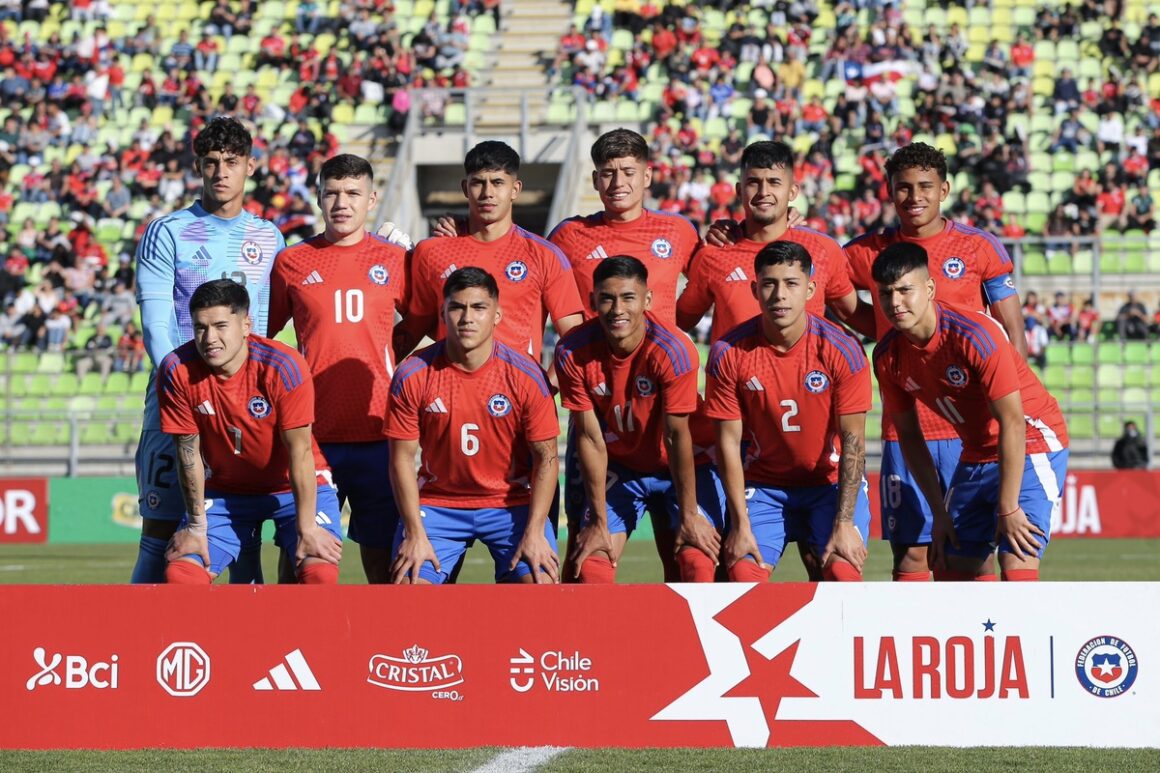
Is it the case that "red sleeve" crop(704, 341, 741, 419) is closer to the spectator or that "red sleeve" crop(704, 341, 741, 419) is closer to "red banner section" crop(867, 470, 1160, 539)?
"red banner section" crop(867, 470, 1160, 539)

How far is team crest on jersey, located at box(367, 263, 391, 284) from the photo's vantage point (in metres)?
7.05

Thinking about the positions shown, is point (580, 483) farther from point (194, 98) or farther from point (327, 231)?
point (194, 98)

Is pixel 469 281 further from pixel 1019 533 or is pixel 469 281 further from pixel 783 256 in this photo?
pixel 1019 533

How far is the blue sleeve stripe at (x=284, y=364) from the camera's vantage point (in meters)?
6.42

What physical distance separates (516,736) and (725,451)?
1.51m

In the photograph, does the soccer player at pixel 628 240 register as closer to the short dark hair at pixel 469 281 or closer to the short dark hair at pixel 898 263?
the short dark hair at pixel 469 281

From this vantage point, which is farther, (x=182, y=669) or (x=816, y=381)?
(x=816, y=381)

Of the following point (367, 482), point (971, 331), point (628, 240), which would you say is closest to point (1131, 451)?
point (628, 240)

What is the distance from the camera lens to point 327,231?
282 inches

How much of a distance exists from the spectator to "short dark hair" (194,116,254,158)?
1341 centimetres

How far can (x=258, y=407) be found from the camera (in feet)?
21.4

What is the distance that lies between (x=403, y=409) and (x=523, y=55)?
20.3m

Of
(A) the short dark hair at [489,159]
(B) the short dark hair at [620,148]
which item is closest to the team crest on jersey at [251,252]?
(A) the short dark hair at [489,159]

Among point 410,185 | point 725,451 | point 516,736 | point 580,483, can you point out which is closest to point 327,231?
point 580,483
